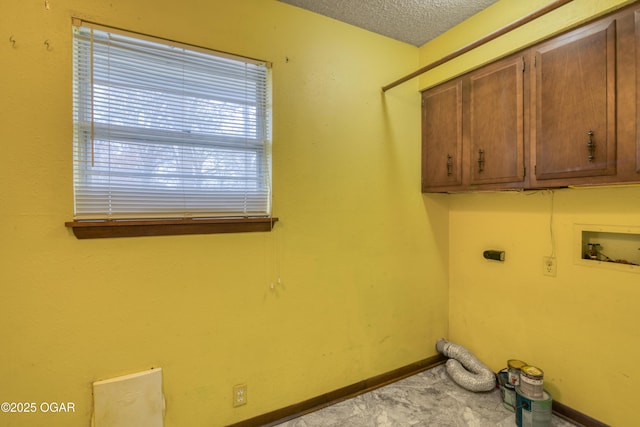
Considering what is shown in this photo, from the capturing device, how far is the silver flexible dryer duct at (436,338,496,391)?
2.07m

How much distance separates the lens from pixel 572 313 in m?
1.83

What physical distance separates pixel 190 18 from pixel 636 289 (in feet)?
9.12

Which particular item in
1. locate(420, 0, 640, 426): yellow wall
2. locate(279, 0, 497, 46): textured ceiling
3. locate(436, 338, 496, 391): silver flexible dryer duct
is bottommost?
locate(436, 338, 496, 391): silver flexible dryer duct

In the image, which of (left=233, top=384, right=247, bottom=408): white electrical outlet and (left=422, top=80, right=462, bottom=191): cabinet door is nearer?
(left=233, top=384, right=247, bottom=408): white electrical outlet

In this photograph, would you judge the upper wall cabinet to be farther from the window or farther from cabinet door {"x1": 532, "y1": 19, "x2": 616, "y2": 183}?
the window

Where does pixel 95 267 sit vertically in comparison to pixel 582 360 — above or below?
above

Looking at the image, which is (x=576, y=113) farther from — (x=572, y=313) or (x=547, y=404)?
(x=547, y=404)

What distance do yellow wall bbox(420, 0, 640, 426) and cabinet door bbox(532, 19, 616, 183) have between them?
0.15m

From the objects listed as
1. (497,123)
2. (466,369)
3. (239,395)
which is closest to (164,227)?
(239,395)

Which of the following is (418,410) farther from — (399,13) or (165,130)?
(399,13)

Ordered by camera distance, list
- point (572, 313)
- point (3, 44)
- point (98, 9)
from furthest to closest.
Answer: point (572, 313)
point (98, 9)
point (3, 44)

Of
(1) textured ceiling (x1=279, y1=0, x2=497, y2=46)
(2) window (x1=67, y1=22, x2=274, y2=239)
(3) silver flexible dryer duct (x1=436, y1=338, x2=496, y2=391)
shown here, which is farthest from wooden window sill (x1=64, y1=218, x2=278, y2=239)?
(3) silver flexible dryer duct (x1=436, y1=338, x2=496, y2=391)

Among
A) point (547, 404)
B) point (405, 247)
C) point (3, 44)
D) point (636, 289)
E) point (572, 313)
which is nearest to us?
point (3, 44)

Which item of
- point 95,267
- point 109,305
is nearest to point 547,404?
point 109,305
